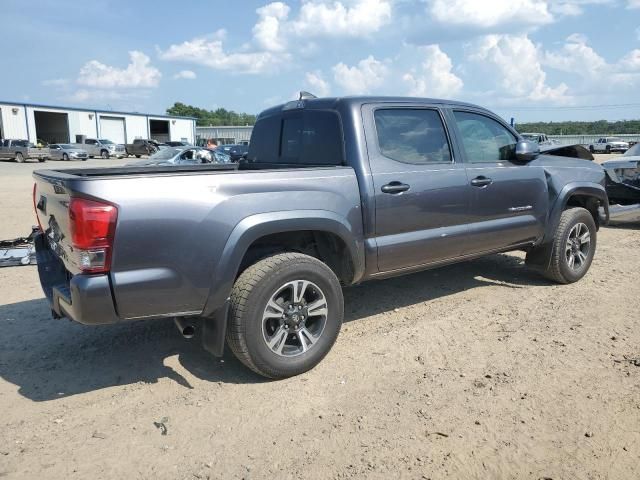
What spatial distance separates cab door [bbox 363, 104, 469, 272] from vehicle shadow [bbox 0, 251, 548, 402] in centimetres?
94

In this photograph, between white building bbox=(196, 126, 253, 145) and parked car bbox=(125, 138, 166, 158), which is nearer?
parked car bbox=(125, 138, 166, 158)

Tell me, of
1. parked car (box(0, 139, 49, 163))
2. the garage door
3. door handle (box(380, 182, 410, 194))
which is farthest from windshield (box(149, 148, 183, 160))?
the garage door

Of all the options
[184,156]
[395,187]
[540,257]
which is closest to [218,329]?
[395,187]

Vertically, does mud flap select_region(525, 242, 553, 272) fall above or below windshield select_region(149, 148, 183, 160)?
below

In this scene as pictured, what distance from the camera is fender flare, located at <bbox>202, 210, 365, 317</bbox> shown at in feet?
10.5

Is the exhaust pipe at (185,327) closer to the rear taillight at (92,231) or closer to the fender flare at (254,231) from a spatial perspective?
the fender flare at (254,231)

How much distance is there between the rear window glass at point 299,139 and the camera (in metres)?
4.11

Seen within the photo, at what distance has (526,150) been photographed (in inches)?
193

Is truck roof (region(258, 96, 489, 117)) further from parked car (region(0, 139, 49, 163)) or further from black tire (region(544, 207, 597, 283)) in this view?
parked car (region(0, 139, 49, 163))

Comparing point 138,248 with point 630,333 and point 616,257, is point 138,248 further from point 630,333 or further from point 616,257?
point 616,257

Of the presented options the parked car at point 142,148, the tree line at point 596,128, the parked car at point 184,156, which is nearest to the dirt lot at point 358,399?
the parked car at point 184,156

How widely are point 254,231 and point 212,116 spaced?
151 metres

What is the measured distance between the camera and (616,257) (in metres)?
7.03

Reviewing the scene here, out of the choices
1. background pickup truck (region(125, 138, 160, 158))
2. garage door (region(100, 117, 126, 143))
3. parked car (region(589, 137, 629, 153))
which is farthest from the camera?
garage door (region(100, 117, 126, 143))
